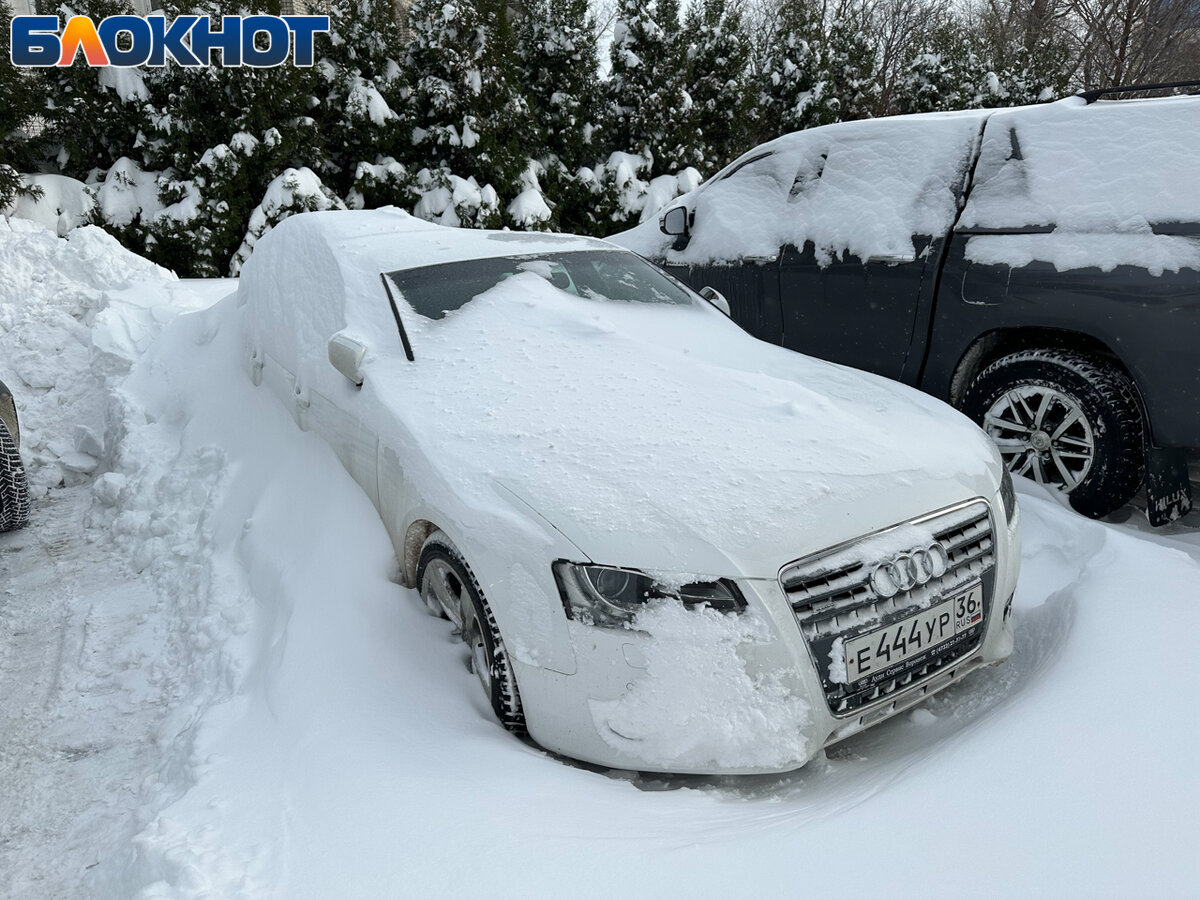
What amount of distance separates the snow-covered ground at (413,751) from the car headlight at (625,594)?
1.41 feet

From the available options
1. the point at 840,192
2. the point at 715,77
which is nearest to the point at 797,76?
the point at 715,77

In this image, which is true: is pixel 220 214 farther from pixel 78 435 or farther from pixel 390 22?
pixel 78 435

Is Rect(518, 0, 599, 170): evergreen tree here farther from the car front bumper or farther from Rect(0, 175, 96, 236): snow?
the car front bumper

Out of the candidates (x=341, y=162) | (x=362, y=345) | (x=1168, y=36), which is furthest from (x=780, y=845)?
(x=1168, y=36)

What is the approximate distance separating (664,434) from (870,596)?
2.58ft

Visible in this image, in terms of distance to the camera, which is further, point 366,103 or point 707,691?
point 366,103

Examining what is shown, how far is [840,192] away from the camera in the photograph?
16.1 ft

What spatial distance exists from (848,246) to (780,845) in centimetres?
363

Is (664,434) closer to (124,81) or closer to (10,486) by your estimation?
(10,486)

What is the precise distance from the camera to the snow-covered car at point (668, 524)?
213cm

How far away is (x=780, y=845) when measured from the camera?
6.12 feet

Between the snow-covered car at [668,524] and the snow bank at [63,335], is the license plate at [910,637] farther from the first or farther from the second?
the snow bank at [63,335]

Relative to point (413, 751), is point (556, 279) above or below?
above

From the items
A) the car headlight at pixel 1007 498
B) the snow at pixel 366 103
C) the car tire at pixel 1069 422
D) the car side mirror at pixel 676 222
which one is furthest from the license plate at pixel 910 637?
the snow at pixel 366 103
